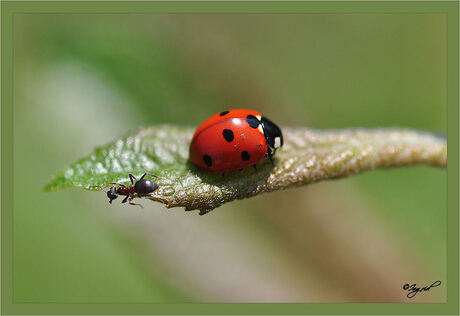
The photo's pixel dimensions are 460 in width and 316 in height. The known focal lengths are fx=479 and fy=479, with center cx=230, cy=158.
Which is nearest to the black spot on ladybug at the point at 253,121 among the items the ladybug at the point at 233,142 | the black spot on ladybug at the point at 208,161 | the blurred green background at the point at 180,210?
the ladybug at the point at 233,142

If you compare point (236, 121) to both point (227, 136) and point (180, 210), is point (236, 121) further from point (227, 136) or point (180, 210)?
point (180, 210)

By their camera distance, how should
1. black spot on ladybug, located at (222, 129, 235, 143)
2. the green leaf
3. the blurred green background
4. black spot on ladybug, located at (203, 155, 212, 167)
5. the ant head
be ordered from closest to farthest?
the green leaf, black spot on ladybug, located at (203, 155, 212, 167), black spot on ladybug, located at (222, 129, 235, 143), the ant head, the blurred green background

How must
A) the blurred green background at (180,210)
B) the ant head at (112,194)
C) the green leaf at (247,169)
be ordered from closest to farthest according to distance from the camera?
the green leaf at (247,169)
the ant head at (112,194)
the blurred green background at (180,210)

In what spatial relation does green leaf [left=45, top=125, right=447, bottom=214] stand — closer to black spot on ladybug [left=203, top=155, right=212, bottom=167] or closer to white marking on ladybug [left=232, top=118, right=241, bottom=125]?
black spot on ladybug [left=203, top=155, right=212, bottom=167]

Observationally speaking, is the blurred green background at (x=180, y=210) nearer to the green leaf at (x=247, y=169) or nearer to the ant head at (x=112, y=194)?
the ant head at (x=112, y=194)

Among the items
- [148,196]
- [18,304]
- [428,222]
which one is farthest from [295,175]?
[18,304]

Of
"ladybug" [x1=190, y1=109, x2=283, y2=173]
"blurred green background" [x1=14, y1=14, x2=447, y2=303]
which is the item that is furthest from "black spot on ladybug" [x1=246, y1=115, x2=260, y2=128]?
"blurred green background" [x1=14, y1=14, x2=447, y2=303]

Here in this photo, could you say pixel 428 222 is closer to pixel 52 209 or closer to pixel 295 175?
pixel 295 175
